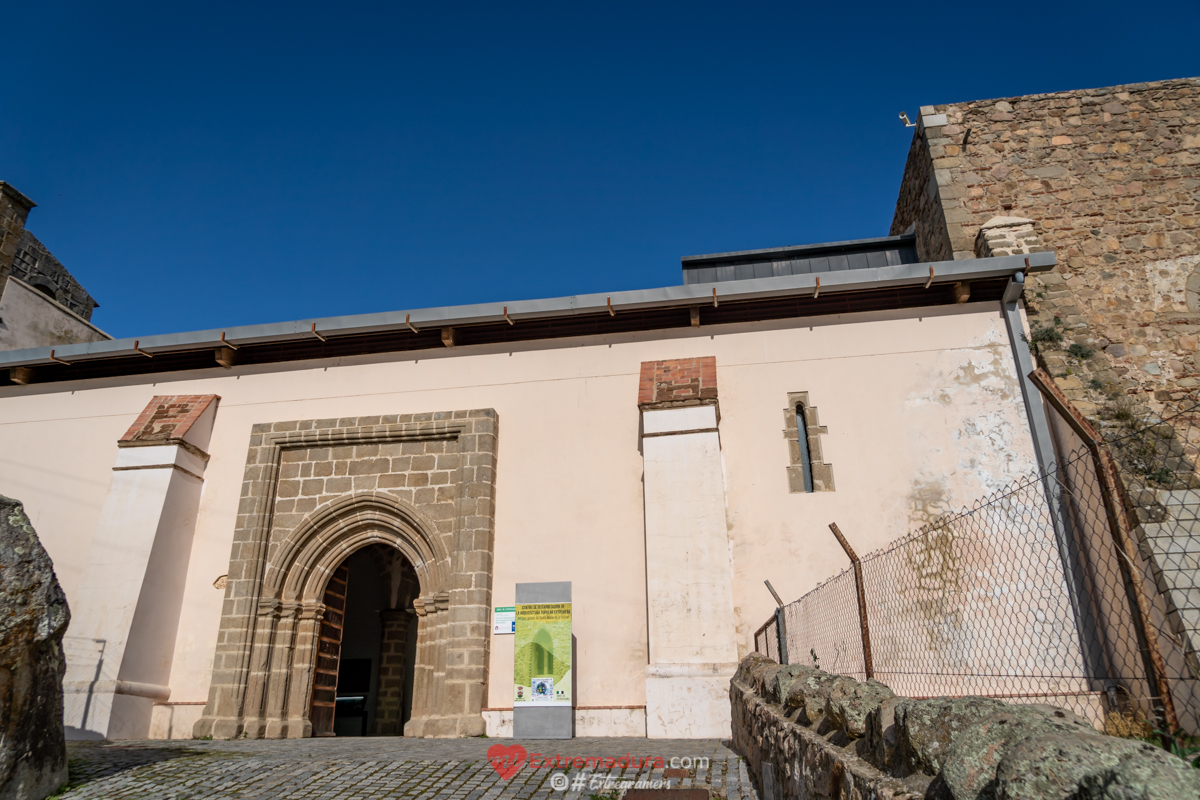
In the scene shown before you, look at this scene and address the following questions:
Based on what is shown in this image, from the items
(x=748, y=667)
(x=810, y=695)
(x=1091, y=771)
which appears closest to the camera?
(x=1091, y=771)

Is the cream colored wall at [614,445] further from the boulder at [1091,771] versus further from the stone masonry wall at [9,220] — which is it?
the boulder at [1091,771]

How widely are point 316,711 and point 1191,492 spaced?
10262mm

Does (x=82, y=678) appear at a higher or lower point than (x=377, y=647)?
lower

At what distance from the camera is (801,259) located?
13461 millimetres

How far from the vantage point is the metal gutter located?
954cm

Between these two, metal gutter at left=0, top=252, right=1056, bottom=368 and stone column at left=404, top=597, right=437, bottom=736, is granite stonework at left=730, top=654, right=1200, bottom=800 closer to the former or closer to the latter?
stone column at left=404, top=597, right=437, bottom=736

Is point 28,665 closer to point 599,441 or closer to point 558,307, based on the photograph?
point 599,441

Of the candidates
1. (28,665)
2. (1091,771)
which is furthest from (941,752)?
(28,665)

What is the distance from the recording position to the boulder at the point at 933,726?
6.85 feet

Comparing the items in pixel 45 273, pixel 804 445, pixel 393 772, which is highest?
pixel 45 273

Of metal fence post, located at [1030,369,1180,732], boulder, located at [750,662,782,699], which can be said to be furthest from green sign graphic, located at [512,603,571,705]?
metal fence post, located at [1030,369,1180,732]

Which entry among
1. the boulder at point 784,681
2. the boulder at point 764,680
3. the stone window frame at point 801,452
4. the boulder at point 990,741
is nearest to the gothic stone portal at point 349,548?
the stone window frame at point 801,452

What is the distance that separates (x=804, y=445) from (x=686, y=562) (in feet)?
7.26

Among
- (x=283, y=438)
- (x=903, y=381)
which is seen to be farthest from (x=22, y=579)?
(x=903, y=381)
